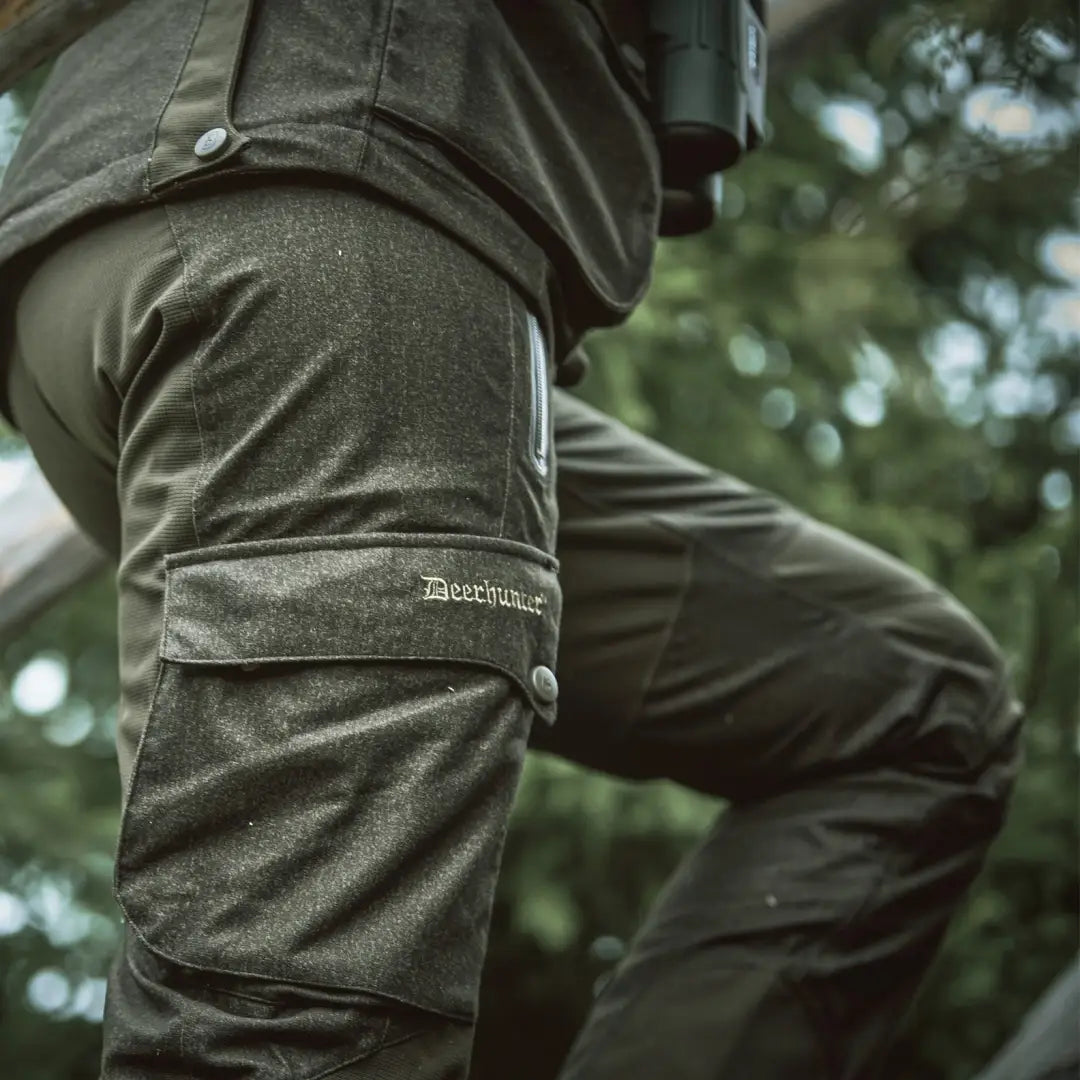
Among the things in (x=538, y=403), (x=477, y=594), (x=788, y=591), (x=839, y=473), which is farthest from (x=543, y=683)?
(x=839, y=473)

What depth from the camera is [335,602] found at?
968 mm

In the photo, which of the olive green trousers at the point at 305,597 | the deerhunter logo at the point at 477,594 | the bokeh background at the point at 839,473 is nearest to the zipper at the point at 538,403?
the olive green trousers at the point at 305,597

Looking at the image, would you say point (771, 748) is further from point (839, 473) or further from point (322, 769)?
point (839, 473)

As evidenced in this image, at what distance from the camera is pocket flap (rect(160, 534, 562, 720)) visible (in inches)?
37.9

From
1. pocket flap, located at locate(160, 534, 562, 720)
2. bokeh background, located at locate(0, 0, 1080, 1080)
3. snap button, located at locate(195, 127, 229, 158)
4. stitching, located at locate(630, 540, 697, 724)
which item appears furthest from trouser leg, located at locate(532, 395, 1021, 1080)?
bokeh background, located at locate(0, 0, 1080, 1080)

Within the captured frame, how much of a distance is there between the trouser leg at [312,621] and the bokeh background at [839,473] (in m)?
1.62

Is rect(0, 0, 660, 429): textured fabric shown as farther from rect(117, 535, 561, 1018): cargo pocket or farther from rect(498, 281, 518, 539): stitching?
rect(117, 535, 561, 1018): cargo pocket

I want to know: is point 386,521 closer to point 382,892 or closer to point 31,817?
point 382,892

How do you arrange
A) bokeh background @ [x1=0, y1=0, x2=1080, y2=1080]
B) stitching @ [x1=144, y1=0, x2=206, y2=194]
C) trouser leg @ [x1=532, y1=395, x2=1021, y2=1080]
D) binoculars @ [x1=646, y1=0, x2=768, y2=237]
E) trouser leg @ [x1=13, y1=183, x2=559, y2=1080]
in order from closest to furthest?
trouser leg @ [x1=13, y1=183, x2=559, y2=1080] → stitching @ [x1=144, y1=0, x2=206, y2=194] → binoculars @ [x1=646, y1=0, x2=768, y2=237] → trouser leg @ [x1=532, y1=395, x2=1021, y2=1080] → bokeh background @ [x1=0, y1=0, x2=1080, y2=1080]

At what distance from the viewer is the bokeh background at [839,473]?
2.91 meters

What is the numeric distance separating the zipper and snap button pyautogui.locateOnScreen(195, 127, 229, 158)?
24cm

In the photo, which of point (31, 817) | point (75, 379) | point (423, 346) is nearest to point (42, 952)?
point (31, 817)

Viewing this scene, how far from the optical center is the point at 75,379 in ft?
3.70

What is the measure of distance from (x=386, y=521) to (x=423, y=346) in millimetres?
122
